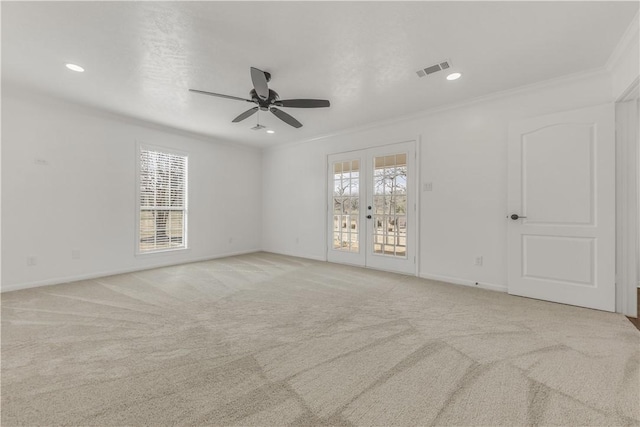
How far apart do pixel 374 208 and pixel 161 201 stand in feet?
13.0

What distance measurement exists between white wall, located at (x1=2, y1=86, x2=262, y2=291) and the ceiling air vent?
4.43 meters

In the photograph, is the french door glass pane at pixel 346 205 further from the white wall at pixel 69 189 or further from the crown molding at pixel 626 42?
the crown molding at pixel 626 42

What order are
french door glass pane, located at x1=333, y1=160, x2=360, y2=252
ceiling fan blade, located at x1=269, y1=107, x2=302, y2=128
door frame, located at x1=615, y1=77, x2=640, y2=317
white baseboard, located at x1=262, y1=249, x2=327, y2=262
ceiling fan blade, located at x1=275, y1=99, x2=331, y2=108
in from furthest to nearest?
white baseboard, located at x1=262, y1=249, x2=327, y2=262
french door glass pane, located at x1=333, y1=160, x2=360, y2=252
ceiling fan blade, located at x1=269, y1=107, x2=302, y2=128
ceiling fan blade, located at x1=275, y1=99, x2=331, y2=108
door frame, located at x1=615, y1=77, x2=640, y2=317

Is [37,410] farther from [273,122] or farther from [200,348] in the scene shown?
[273,122]

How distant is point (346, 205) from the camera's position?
5.21 meters

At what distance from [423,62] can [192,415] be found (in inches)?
135

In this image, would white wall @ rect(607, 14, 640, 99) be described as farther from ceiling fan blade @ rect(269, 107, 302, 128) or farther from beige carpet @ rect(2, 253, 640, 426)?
ceiling fan blade @ rect(269, 107, 302, 128)

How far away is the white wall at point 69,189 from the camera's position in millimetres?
3479

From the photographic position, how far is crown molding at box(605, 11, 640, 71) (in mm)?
2154

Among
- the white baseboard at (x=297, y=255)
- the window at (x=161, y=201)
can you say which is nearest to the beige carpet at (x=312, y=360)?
the window at (x=161, y=201)

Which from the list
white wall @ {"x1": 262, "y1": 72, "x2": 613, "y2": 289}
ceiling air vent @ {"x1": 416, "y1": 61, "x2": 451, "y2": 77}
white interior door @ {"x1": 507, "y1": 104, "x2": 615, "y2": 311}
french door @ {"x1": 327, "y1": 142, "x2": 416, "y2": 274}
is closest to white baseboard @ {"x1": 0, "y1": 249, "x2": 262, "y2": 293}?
french door @ {"x1": 327, "y1": 142, "x2": 416, "y2": 274}

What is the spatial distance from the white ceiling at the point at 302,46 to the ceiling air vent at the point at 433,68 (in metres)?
0.11

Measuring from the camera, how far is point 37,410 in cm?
143

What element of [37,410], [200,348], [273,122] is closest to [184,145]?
[273,122]
